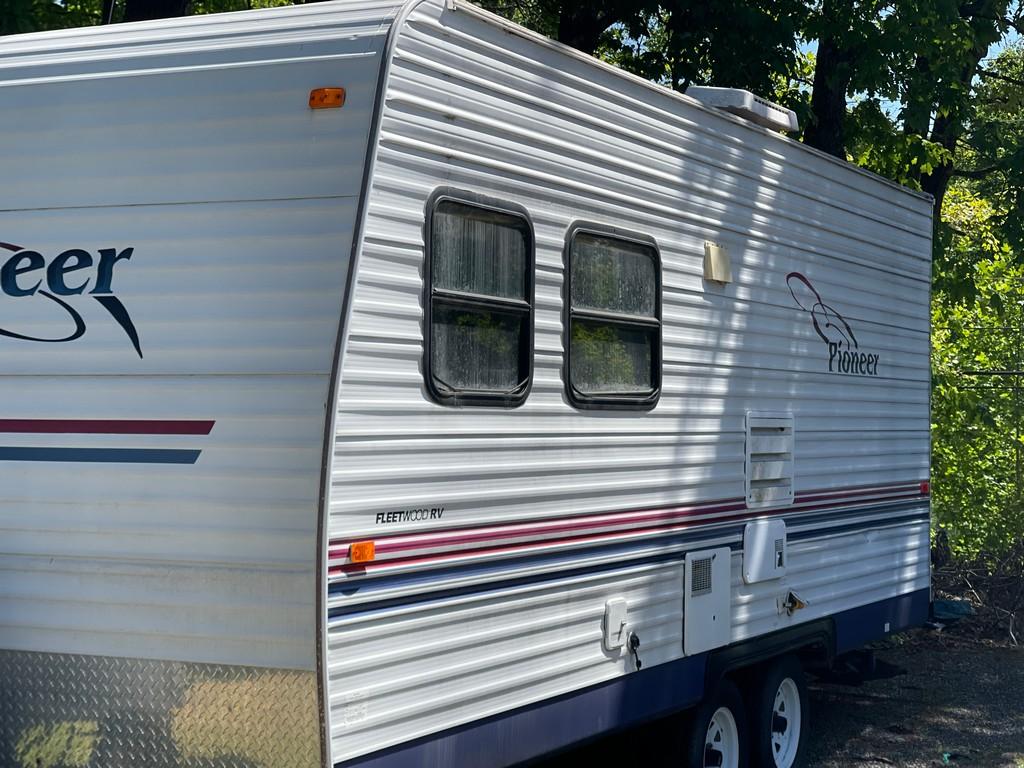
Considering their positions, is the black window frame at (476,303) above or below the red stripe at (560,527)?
above

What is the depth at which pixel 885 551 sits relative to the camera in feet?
26.4

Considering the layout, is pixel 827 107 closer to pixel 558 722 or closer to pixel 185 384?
pixel 558 722

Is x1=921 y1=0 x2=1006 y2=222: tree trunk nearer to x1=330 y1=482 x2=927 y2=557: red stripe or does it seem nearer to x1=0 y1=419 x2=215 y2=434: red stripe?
x1=330 y1=482 x2=927 y2=557: red stripe

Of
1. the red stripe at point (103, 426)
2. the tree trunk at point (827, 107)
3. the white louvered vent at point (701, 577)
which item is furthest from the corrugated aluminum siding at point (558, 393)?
the tree trunk at point (827, 107)

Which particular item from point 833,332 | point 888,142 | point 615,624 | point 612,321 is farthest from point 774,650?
point 888,142

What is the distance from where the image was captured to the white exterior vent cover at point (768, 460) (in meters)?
6.47

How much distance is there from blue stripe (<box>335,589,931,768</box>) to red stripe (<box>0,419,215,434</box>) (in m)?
1.15

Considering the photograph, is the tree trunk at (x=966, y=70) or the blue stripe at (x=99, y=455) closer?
the blue stripe at (x=99, y=455)

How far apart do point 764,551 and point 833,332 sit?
1.50 metres

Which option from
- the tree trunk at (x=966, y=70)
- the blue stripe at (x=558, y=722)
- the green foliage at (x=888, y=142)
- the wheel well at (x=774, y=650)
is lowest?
the blue stripe at (x=558, y=722)

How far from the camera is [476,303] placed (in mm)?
4668

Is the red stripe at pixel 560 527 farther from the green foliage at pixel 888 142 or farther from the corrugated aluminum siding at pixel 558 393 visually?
the green foliage at pixel 888 142

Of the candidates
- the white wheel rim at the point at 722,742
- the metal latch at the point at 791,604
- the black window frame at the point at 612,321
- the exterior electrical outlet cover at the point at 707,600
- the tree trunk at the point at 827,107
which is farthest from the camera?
the tree trunk at the point at 827,107

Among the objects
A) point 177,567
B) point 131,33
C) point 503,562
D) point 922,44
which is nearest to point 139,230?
point 131,33
